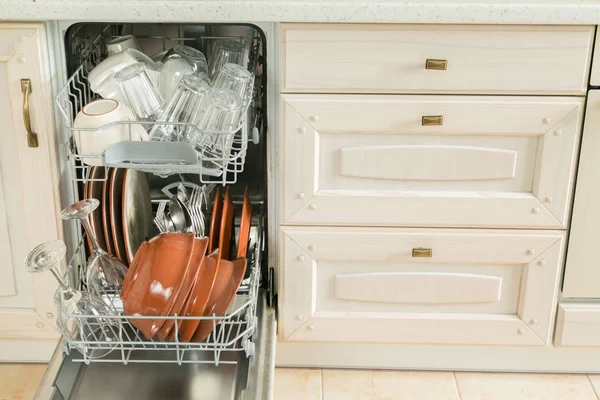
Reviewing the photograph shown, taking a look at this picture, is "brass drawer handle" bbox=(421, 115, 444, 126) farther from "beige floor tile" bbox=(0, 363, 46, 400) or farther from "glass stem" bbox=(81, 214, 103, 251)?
"beige floor tile" bbox=(0, 363, 46, 400)

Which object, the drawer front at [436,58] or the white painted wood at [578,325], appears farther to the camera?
the white painted wood at [578,325]

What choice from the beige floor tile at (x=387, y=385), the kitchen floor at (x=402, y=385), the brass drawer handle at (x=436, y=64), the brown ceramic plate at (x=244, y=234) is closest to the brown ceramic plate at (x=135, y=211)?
the brown ceramic plate at (x=244, y=234)

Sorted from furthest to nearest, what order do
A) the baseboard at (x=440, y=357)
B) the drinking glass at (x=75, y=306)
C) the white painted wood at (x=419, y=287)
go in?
the baseboard at (x=440, y=357)
the white painted wood at (x=419, y=287)
the drinking glass at (x=75, y=306)

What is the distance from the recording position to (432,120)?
5.13 feet

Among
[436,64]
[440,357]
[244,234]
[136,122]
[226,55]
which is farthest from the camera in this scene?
[440,357]

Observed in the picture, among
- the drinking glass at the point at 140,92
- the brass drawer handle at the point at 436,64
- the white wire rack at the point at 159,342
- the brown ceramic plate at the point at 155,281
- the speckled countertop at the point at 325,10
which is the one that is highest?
the speckled countertop at the point at 325,10

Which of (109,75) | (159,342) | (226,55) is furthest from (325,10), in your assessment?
(159,342)

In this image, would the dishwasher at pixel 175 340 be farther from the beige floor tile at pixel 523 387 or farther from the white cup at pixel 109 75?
the beige floor tile at pixel 523 387

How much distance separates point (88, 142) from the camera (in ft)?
4.83

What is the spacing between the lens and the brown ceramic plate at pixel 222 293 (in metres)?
1.50

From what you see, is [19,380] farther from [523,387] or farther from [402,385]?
[523,387]

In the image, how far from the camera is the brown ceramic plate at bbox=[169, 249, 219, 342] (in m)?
1.47

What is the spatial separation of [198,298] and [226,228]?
0.78 ft

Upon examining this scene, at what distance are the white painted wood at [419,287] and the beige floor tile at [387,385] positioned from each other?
230 mm
